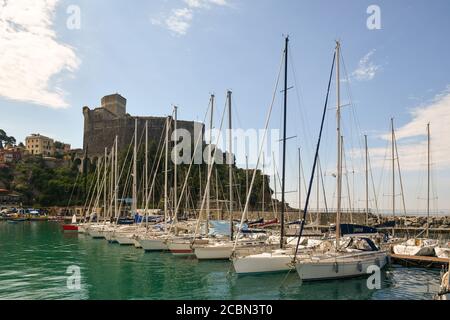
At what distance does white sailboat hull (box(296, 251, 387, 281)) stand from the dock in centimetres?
634

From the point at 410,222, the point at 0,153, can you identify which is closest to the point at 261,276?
the point at 410,222

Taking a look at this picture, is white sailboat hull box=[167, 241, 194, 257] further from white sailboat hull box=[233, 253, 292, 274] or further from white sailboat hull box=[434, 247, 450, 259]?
white sailboat hull box=[434, 247, 450, 259]

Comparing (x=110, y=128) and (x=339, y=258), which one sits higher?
(x=110, y=128)

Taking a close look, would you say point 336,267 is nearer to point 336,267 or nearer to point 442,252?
point 336,267

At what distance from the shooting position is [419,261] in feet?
83.3

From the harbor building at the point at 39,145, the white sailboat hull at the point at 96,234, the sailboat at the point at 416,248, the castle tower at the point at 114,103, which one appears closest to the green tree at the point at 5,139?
the harbor building at the point at 39,145

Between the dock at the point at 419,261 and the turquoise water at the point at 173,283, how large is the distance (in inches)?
37.8

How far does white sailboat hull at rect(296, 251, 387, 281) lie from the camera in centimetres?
1931

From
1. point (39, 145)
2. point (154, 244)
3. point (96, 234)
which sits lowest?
point (96, 234)

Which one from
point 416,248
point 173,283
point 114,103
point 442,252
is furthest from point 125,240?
point 114,103

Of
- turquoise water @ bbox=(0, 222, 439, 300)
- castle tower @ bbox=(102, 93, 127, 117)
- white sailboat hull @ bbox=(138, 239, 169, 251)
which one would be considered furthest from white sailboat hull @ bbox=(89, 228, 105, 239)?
castle tower @ bbox=(102, 93, 127, 117)

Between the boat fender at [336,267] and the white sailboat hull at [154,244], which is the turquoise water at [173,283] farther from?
the white sailboat hull at [154,244]

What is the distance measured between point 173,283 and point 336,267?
8941 millimetres

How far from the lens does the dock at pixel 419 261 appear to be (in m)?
24.6
